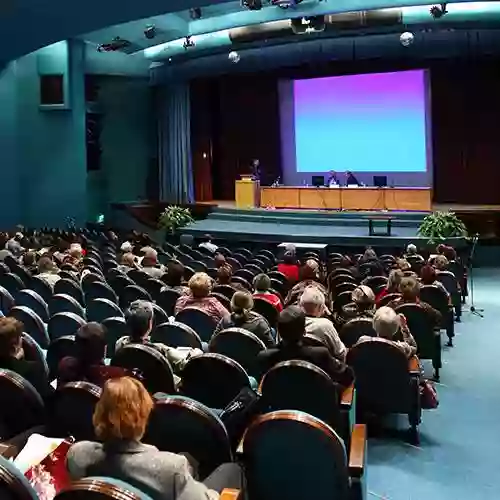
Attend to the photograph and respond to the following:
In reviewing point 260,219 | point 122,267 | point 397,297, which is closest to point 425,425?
point 397,297

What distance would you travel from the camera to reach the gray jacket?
7.54 ft

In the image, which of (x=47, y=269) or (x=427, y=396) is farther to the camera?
(x=47, y=269)

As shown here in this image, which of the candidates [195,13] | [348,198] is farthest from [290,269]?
[195,13]

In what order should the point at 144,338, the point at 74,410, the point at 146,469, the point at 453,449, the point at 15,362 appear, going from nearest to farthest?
the point at 146,469 → the point at 74,410 → the point at 15,362 → the point at 144,338 → the point at 453,449

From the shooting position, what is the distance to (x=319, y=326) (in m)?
4.39

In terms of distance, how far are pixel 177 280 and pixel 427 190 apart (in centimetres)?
946

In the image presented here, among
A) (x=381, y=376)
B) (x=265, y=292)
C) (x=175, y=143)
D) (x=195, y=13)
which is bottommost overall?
(x=381, y=376)

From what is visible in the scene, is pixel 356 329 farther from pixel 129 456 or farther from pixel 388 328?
pixel 129 456

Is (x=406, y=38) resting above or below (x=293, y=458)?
above

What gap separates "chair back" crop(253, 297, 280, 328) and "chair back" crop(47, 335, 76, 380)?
195 cm

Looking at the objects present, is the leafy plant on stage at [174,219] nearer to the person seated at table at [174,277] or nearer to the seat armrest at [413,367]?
the person seated at table at [174,277]

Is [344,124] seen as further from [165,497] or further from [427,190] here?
[165,497]

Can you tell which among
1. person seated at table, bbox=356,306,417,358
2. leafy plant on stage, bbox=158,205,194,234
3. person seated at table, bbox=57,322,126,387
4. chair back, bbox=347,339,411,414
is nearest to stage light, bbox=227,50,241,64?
leafy plant on stage, bbox=158,205,194,234

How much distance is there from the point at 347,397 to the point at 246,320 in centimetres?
126
